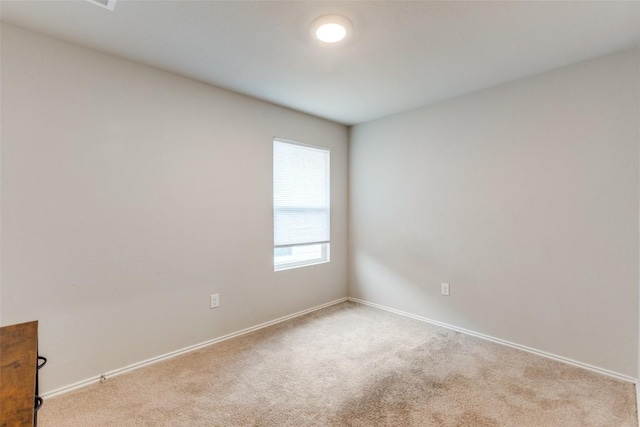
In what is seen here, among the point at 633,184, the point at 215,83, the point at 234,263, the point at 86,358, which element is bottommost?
the point at 86,358

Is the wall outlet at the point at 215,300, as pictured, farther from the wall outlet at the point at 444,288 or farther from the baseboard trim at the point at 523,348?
the wall outlet at the point at 444,288

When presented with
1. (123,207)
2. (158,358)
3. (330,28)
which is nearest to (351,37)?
(330,28)

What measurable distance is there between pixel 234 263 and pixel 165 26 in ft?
6.40

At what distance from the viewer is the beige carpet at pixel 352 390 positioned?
5.84 feet

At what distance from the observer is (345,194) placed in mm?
4094

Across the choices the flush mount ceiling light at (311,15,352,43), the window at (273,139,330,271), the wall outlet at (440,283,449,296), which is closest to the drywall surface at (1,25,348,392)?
the window at (273,139,330,271)

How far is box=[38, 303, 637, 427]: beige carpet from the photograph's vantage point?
70.1 inches

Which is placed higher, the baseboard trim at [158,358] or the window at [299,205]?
the window at [299,205]

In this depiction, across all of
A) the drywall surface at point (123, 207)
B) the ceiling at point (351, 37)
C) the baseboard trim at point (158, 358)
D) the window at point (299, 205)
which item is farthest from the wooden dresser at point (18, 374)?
the window at point (299, 205)

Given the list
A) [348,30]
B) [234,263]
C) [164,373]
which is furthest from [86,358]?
[348,30]

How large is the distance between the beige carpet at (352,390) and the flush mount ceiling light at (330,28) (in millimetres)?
2308

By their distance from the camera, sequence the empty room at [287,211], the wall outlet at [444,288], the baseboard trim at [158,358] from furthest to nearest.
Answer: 1. the wall outlet at [444,288]
2. the baseboard trim at [158,358]
3. the empty room at [287,211]

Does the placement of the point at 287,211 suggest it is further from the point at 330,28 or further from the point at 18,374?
the point at 18,374

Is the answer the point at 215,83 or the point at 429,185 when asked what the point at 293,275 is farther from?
the point at 215,83
